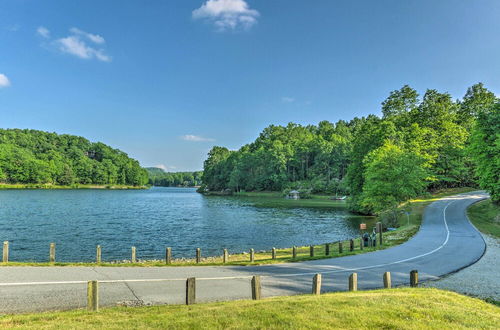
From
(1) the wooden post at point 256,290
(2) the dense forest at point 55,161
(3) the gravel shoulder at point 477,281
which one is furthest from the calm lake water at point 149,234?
(2) the dense forest at point 55,161

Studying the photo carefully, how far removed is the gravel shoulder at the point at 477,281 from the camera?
12.4m

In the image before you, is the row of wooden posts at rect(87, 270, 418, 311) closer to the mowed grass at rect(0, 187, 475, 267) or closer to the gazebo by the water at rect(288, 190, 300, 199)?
the mowed grass at rect(0, 187, 475, 267)

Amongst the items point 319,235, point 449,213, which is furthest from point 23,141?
point 449,213

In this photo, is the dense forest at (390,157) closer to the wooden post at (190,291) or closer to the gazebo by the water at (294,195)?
the gazebo by the water at (294,195)

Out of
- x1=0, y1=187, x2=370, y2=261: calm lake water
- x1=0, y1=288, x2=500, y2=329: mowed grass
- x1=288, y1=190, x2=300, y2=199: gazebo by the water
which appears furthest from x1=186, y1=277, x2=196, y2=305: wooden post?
x1=288, y1=190, x2=300, y2=199: gazebo by the water

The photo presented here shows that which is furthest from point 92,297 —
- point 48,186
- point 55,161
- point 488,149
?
point 55,161

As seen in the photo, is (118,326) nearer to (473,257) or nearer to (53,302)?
(53,302)

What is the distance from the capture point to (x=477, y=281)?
13953 millimetres

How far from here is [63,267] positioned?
15.0m

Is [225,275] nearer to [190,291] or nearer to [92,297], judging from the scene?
[190,291]

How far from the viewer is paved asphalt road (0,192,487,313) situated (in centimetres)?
1013

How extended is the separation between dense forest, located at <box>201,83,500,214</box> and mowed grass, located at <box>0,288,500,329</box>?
111 feet

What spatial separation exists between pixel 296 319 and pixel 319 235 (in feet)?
97.3

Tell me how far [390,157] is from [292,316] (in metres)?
41.7
